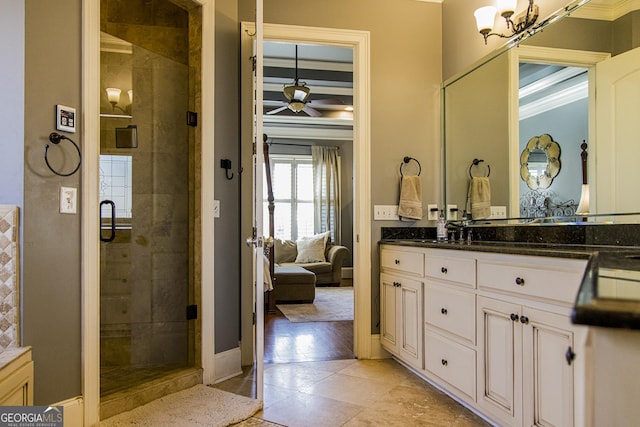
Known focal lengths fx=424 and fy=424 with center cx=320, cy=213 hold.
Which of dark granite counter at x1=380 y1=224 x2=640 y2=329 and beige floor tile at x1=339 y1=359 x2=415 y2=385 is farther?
beige floor tile at x1=339 y1=359 x2=415 y2=385

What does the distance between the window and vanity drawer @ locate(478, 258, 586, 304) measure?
19.9 ft

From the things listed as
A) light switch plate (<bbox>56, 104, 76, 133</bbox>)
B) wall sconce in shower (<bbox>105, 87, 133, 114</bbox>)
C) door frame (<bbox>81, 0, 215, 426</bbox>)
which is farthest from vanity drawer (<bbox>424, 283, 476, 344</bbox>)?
wall sconce in shower (<bbox>105, 87, 133, 114</bbox>)

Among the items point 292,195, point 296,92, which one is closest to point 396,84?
point 296,92

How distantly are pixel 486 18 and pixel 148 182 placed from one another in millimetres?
2469

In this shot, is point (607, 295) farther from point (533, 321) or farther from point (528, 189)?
point (528, 189)

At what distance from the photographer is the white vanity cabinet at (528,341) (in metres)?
1.55

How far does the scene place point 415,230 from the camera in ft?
11.0

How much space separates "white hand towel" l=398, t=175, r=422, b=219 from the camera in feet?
10.8

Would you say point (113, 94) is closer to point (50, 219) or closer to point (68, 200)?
point (68, 200)

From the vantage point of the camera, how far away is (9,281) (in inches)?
69.7

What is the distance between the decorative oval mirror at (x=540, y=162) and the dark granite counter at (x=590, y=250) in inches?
10.2

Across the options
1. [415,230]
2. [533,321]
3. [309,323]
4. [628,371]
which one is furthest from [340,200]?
[628,371]

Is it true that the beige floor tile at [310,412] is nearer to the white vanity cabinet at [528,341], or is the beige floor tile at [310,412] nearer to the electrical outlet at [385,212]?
the white vanity cabinet at [528,341]

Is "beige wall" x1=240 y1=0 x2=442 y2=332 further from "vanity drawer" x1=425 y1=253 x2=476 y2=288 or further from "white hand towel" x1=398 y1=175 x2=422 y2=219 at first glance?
"vanity drawer" x1=425 y1=253 x2=476 y2=288
